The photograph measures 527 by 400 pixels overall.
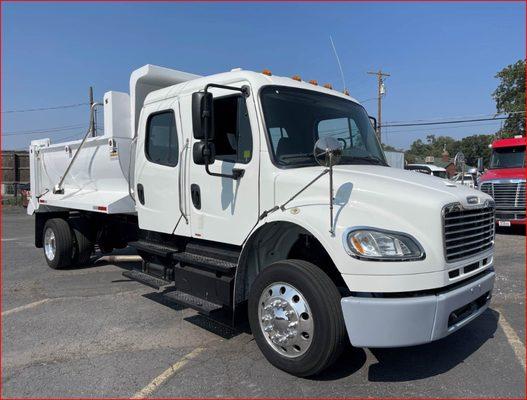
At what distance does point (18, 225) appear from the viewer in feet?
55.2

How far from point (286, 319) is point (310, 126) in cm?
187

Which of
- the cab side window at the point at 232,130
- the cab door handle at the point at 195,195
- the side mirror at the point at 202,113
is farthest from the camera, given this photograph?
the cab door handle at the point at 195,195

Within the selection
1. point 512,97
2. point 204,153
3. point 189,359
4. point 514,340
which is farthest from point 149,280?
point 512,97

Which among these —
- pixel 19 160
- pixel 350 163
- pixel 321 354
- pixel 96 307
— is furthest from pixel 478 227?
pixel 19 160

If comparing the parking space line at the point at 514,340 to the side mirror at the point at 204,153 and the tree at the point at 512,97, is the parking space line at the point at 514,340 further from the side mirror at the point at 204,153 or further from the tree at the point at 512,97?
the tree at the point at 512,97

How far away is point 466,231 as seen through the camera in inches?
143

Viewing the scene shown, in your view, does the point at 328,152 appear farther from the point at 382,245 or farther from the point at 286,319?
the point at 286,319

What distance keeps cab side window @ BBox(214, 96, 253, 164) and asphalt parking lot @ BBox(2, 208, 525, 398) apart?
1849mm

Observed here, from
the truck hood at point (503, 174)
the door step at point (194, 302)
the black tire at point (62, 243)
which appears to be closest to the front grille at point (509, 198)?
the truck hood at point (503, 174)

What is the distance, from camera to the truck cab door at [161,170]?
16.8 feet

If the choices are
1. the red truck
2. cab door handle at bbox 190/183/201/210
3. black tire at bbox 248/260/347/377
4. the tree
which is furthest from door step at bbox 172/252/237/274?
the tree

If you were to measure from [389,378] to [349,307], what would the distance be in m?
0.93

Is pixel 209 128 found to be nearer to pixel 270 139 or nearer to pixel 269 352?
pixel 270 139

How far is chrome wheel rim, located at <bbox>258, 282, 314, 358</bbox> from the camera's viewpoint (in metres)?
3.56
